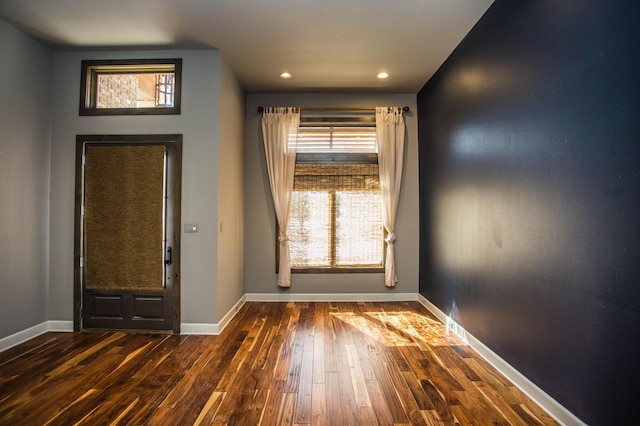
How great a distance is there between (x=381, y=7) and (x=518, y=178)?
1800mm

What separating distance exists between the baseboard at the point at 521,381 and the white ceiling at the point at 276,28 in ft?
9.60

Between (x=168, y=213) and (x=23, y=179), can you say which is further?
(x=168, y=213)

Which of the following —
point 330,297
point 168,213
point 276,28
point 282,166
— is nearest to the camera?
point 276,28

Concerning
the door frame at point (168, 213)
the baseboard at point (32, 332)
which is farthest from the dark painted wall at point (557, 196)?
the baseboard at point (32, 332)

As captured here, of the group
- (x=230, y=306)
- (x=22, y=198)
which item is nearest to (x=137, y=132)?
(x=22, y=198)

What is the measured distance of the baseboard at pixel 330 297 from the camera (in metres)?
4.88

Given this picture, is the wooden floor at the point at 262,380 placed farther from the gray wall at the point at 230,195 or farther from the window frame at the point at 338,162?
the window frame at the point at 338,162

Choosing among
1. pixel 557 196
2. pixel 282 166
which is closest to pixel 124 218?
pixel 282 166

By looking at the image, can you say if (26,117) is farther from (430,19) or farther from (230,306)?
(430,19)

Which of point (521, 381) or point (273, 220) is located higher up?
point (273, 220)

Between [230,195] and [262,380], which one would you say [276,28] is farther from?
[262,380]

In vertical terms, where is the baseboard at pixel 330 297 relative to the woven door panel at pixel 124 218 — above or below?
below

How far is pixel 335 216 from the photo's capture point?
4922 millimetres

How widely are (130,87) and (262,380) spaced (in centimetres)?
337
